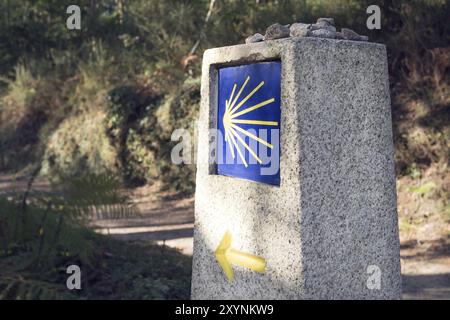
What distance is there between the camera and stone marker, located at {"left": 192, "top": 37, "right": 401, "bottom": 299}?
3.69m

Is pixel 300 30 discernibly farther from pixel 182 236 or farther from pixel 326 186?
pixel 182 236

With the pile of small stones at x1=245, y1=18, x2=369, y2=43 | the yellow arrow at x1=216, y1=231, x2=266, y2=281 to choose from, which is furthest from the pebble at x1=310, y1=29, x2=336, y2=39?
the yellow arrow at x1=216, y1=231, x2=266, y2=281

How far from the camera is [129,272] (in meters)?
5.38

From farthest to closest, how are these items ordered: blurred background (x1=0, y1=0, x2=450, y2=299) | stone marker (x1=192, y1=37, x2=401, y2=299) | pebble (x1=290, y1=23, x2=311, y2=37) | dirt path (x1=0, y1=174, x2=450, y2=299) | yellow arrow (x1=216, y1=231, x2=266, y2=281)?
dirt path (x1=0, y1=174, x2=450, y2=299)
blurred background (x1=0, y1=0, x2=450, y2=299)
yellow arrow (x1=216, y1=231, x2=266, y2=281)
pebble (x1=290, y1=23, x2=311, y2=37)
stone marker (x1=192, y1=37, x2=401, y2=299)

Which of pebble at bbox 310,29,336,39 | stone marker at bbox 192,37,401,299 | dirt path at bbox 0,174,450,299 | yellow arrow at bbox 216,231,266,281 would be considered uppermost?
pebble at bbox 310,29,336,39

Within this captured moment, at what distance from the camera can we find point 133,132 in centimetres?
1178

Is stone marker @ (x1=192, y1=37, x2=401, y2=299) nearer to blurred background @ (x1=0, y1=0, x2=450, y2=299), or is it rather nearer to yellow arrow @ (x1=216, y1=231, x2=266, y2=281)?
yellow arrow @ (x1=216, y1=231, x2=266, y2=281)

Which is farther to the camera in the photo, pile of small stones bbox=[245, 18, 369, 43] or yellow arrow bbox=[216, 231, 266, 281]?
yellow arrow bbox=[216, 231, 266, 281]

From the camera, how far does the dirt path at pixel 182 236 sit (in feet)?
20.2

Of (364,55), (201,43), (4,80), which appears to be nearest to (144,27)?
(201,43)

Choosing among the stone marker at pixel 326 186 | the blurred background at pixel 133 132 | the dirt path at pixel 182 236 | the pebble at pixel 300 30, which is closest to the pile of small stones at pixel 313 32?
the pebble at pixel 300 30

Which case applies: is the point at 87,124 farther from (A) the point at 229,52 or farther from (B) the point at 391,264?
(B) the point at 391,264

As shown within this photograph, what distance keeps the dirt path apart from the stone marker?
2.20 m

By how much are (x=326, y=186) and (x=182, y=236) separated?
488 cm
